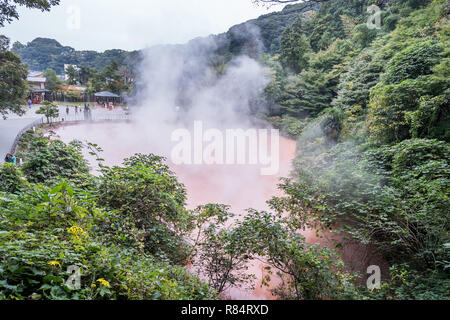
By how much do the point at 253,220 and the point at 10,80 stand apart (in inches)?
418

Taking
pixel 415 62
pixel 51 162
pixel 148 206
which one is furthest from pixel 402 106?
pixel 51 162

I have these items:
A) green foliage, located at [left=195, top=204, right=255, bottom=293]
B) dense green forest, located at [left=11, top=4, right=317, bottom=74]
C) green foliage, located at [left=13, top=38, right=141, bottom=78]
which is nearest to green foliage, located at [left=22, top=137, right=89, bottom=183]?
green foliage, located at [left=195, top=204, right=255, bottom=293]

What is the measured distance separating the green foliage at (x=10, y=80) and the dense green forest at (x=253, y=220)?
5803 millimetres

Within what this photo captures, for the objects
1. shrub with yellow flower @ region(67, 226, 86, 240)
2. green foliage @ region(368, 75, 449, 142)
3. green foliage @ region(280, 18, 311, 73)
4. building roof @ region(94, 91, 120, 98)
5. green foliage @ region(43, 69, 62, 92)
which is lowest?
shrub with yellow flower @ region(67, 226, 86, 240)

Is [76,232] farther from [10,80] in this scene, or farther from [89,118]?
[89,118]

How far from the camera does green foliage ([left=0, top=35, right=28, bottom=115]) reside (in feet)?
27.3

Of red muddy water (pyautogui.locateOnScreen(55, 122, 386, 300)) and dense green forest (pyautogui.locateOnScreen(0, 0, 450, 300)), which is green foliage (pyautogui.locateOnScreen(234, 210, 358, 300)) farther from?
red muddy water (pyautogui.locateOnScreen(55, 122, 386, 300))

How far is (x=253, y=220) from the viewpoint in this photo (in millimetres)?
3096

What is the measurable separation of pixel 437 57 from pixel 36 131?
15226 millimetres

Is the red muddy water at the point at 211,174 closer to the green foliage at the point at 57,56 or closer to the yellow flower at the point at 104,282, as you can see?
the yellow flower at the point at 104,282

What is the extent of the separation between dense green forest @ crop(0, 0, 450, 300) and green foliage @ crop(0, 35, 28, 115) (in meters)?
5.80

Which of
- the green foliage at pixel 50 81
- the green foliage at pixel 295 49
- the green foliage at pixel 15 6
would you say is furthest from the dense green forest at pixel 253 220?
the green foliage at pixel 50 81
